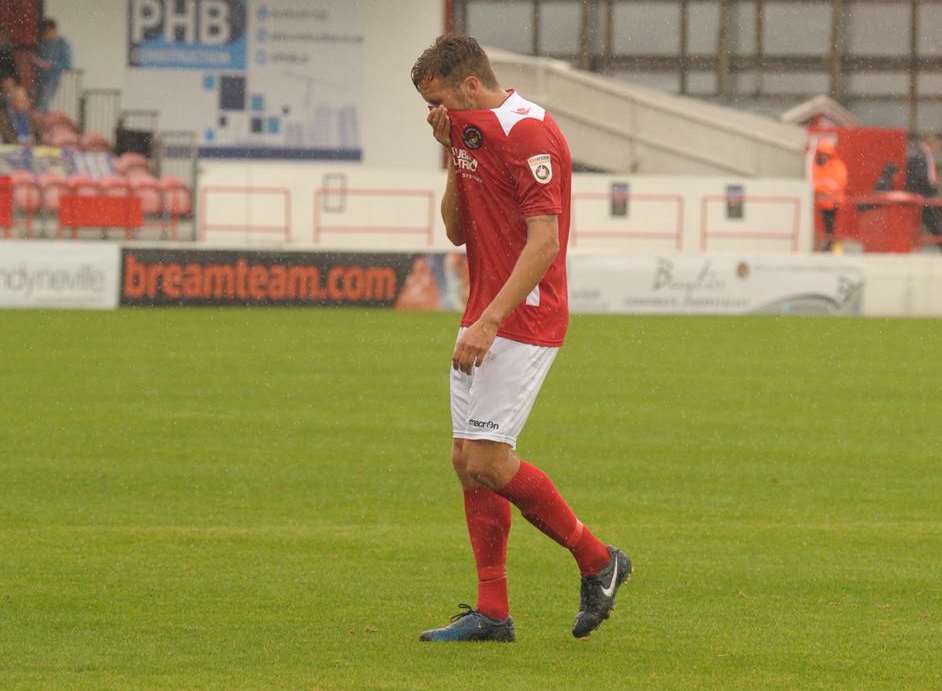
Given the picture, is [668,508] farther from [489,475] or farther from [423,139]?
[423,139]

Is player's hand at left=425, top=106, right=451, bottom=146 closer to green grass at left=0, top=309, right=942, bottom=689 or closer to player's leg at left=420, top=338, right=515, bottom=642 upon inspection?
player's leg at left=420, top=338, right=515, bottom=642

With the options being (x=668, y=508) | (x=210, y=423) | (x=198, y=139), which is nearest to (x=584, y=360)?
(x=210, y=423)

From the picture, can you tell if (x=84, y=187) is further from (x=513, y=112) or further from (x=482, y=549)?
(x=513, y=112)

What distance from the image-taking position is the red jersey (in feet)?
20.5

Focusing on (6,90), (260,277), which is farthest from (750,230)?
(6,90)

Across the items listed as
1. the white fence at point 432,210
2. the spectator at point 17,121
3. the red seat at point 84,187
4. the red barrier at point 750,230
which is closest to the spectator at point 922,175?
the red barrier at point 750,230

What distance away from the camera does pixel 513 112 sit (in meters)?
6.31

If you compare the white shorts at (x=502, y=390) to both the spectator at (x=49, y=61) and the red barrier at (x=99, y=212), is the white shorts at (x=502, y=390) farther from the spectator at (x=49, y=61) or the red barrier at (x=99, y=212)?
the spectator at (x=49, y=61)

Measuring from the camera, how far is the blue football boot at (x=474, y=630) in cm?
650

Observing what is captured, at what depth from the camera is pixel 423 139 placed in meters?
36.9

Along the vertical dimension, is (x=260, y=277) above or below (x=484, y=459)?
below

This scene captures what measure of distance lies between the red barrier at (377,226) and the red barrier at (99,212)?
10.2 feet

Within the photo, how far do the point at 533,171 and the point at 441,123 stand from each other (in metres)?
0.34

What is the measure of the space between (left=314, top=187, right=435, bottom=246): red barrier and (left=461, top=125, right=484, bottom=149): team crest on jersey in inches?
988
